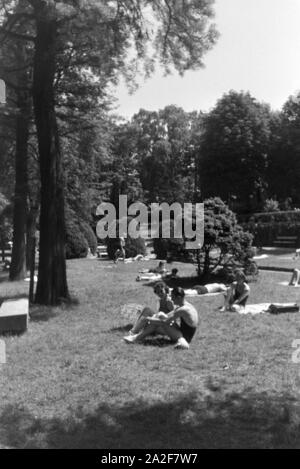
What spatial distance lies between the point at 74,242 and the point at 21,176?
12.2m

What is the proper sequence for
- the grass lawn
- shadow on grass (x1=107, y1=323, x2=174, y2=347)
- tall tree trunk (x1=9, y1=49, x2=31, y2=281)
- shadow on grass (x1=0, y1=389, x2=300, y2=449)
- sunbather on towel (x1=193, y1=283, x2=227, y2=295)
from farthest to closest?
tall tree trunk (x1=9, y1=49, x2=31, y2=281) → sunbather on towel (x1=193, y1=283, x2=227, y2=295) → shadow on grass (x1=107, y1=323, x2=174, y2=347) → the grass lawn → shadow on grass (x1=0, y1=389, x2=300, y2=449)

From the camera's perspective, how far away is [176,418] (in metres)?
5.93

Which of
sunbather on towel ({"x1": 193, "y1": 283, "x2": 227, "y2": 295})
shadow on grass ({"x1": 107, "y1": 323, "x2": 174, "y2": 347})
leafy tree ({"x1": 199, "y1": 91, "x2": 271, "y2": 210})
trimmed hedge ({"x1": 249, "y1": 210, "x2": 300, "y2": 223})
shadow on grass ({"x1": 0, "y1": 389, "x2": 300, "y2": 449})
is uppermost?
leafy tree ({"x1": 199, "y1": 91, "x2": 271, "y2": 210})

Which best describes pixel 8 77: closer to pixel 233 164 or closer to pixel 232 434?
pixel 232 434

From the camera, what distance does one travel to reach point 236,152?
44.7m

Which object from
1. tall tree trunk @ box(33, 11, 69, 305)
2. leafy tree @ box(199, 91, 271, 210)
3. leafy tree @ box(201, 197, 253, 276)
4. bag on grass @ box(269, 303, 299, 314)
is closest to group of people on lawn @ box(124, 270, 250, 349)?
bag on grass @ box(269, 303, 299, 314)

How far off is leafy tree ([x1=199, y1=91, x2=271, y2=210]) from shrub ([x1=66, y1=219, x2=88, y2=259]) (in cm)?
1523

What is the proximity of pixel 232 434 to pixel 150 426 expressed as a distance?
0.85m

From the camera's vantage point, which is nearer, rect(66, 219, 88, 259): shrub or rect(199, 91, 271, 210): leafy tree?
rect(66, 219, 88, 259): shrub

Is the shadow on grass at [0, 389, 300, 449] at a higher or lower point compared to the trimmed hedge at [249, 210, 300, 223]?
lower

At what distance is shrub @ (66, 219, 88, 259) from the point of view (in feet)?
111

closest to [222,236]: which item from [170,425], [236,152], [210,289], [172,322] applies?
[210,289]

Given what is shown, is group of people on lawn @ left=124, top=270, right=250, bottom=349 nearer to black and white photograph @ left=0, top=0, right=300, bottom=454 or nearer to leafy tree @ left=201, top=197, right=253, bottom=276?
black and white photograph @ left=0, top=0, right=300, bottom=454
